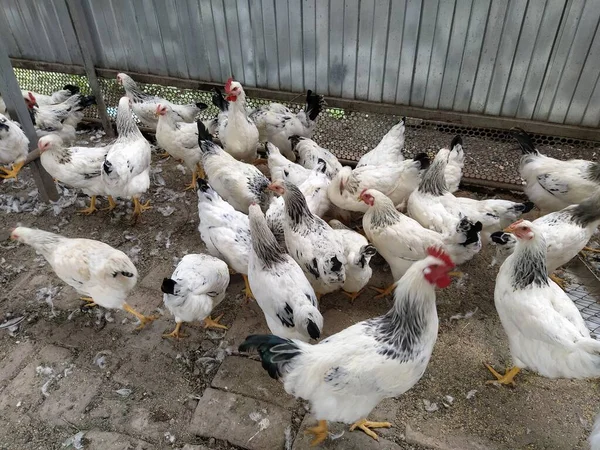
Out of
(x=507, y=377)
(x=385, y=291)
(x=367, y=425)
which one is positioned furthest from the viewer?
(x=385, y=291)

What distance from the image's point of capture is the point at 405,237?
2992mm

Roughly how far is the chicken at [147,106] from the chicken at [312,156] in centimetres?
138

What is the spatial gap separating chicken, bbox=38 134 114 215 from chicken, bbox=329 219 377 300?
2.39 metres

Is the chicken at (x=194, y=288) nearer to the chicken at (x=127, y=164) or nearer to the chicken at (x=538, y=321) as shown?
the chicken at (x=127, y=164)

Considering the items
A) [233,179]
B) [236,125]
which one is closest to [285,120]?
[236,125]

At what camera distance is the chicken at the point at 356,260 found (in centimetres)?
285

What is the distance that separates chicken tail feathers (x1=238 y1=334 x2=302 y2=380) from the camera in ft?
6.82

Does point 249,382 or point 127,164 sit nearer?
point 249,382

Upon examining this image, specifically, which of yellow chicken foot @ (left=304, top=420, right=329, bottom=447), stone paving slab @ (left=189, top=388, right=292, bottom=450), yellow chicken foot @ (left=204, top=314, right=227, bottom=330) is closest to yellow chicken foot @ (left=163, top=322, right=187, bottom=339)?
yellow chicken foot @ (left=204, top=314, right=227, bottom=330)

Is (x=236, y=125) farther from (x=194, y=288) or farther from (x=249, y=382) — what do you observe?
(x=249, y=382)

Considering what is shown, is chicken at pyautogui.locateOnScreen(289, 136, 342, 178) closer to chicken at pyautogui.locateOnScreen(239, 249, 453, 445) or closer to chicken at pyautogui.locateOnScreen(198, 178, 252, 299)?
chicken at pyautogui.locateOnScreen(198, 178, 252, 299)

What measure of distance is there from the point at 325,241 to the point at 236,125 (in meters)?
1.88

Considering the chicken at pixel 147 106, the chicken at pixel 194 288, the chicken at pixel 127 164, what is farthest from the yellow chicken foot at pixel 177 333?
the chicken at pixel 147 106

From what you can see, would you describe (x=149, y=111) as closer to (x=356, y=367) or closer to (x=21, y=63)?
(x=21, y=63)
